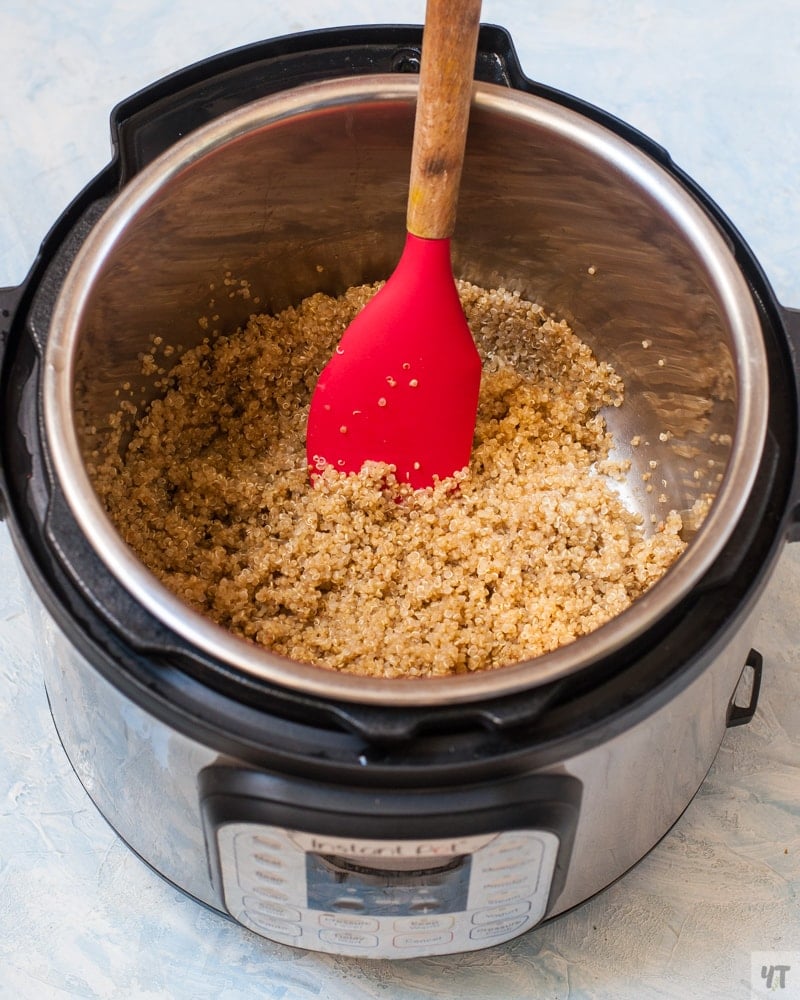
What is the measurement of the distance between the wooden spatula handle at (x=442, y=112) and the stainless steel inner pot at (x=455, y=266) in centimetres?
10

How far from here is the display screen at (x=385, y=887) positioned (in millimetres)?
906

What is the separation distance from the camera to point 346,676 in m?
0.79

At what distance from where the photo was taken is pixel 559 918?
1.12 m

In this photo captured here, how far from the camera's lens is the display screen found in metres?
0.91

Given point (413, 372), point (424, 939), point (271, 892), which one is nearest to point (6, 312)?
point (413, 372)

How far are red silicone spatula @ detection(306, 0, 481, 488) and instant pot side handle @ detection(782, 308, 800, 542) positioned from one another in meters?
0.33

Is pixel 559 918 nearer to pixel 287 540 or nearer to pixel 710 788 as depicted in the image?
pixel 710 788

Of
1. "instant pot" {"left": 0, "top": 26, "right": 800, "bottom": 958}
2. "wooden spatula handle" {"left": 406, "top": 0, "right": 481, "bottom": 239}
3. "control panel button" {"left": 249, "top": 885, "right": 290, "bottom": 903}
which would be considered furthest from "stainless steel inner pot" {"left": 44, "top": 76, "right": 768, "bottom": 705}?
"control panel button" {"left": 249, "top": 885, "right": 290, "bottom": 903}

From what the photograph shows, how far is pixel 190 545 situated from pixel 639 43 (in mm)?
1062

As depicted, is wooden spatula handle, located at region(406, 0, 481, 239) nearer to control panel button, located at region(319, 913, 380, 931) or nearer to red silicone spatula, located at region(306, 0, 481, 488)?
red silicone spatula, located at region(306, 0, 481, 488)

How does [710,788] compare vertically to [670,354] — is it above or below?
below

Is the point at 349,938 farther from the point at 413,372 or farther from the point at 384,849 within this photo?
the point at 413,372

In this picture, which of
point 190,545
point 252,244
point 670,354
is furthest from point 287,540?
point 670,354

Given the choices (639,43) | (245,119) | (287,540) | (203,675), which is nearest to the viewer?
(203,675)
